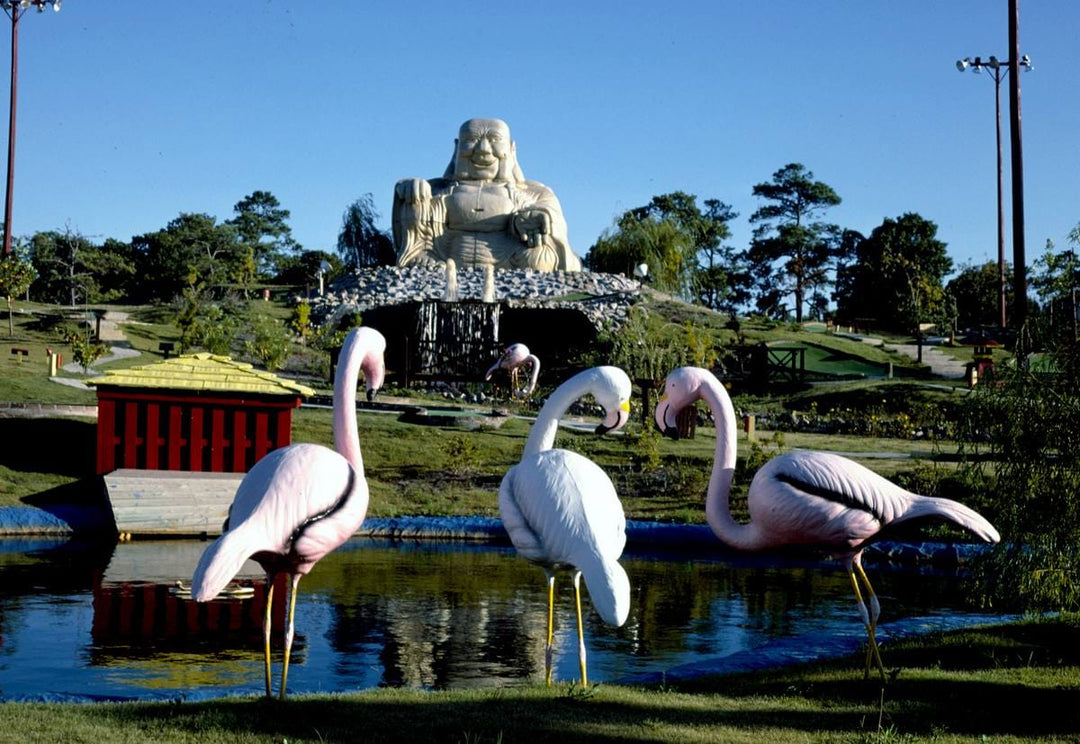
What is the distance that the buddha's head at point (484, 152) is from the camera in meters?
44.0

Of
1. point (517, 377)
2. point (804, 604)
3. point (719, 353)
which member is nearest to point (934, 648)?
point (804, 604)

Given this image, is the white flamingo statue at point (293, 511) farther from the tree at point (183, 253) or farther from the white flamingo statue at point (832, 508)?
the tree at point (183, 253)

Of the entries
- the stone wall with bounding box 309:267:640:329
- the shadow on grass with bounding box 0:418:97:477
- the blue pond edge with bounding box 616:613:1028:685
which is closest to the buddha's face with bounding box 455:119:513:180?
the stone wall with bounding box 309:267:640:329

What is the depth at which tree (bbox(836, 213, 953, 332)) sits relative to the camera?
2306 inches

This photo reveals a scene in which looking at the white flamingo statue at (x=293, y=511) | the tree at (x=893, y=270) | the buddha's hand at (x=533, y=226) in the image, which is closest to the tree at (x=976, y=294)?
the tree at (x=893, y=270)

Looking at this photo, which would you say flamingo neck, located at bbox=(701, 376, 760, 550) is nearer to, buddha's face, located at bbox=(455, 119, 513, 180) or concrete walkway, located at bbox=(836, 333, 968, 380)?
concrete walkway, located at bbox=(836, 333, 968, 380)

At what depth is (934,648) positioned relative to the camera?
9820 mm

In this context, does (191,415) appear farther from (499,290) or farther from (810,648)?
(499,290)

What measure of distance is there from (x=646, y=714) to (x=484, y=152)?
125ft

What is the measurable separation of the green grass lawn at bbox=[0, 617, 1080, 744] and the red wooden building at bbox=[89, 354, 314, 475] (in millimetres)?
11320

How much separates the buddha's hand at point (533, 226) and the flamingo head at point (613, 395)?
115 feet

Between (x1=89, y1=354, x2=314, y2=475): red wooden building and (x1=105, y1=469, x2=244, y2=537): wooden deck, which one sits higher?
(x1=89, y1=354, x2=314, y2=475): red wooden building

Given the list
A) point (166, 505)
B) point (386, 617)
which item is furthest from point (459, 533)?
point (386, 617)

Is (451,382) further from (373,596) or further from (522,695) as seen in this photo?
(522,695)
